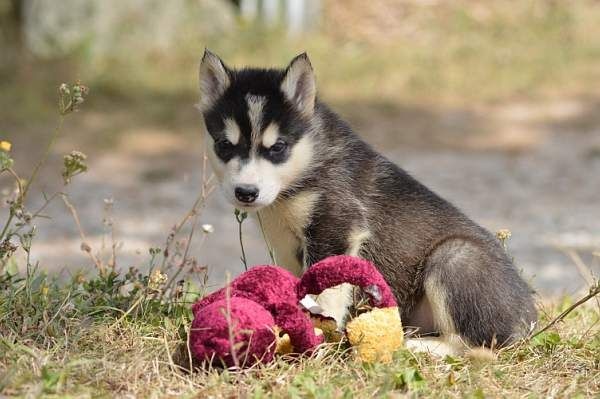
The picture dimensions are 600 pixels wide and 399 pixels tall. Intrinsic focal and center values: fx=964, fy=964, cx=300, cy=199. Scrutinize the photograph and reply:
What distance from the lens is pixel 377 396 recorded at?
4.48 metres

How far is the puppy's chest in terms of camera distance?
17.6 feet

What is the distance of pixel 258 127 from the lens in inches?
207

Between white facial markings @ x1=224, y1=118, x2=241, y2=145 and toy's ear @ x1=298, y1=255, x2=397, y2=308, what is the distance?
33.8 inches

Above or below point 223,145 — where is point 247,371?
below

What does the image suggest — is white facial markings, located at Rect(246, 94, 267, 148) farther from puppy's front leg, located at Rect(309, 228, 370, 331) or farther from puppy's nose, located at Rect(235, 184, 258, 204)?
puppy's front leg, located at Rect(309, 228, 370, 331)

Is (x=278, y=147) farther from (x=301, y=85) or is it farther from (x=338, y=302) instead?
(x=338, y=302)

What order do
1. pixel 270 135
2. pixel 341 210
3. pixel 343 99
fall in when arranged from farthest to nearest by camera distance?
pixel 343 99 < pixel 341 210 < pixel 270 135

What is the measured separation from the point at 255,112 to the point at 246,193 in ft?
1.65

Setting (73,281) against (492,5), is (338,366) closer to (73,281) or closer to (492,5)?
(73,281)

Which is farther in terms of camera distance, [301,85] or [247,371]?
[301,85]

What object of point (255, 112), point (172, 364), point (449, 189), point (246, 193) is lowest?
point (172, 364)

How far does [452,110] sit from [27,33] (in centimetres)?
646

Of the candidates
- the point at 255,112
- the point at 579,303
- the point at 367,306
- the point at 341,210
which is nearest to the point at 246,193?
the point at 255,112

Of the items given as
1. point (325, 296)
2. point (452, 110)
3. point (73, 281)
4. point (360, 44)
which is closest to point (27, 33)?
point (360, 44)
